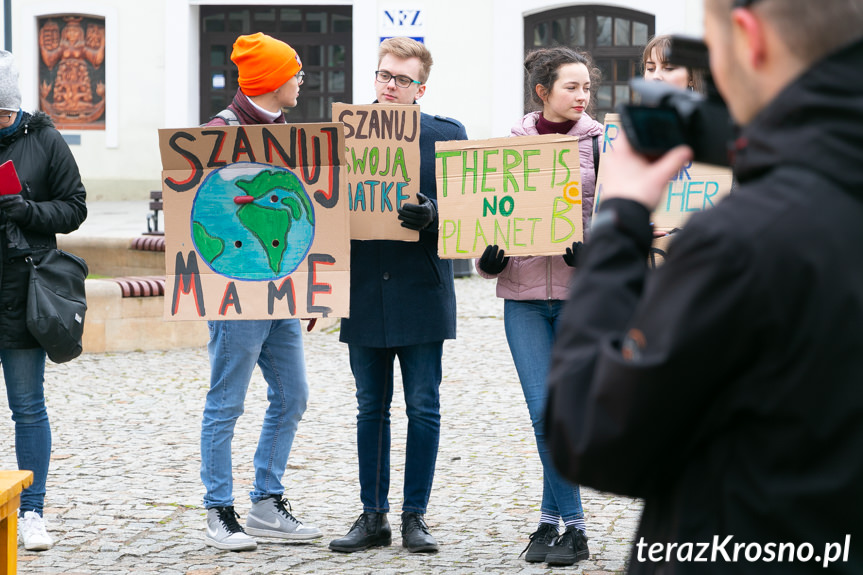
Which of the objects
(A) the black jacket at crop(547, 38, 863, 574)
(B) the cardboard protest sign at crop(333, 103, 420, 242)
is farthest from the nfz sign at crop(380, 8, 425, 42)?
(A) the black jacket at crop(547, 38, 863, 574)

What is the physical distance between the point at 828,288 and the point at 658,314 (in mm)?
202

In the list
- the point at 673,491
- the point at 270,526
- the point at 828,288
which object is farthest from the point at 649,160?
the point at 270,526

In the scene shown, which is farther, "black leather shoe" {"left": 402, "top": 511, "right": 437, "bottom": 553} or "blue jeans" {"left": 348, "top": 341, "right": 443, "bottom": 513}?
"blue jeans" {"left": 348, "top": 341, "right": 443, "bottom": 513}

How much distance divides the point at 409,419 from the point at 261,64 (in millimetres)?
1514

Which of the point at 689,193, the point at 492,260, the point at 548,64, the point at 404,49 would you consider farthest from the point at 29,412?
the point at 689,193

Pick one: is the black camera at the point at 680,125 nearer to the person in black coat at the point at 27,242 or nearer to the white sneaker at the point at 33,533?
the person in black coat at the point at 27,242

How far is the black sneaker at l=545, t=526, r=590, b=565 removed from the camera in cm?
429

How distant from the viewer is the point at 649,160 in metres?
1.64

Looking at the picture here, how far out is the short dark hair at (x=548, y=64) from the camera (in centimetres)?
445

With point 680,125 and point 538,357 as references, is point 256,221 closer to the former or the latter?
point 538,357

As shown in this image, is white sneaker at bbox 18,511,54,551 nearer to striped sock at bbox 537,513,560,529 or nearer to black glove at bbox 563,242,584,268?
striped sock at bbox 537,513,560,529

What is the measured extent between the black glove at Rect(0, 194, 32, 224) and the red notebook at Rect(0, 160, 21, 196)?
0.9 inches

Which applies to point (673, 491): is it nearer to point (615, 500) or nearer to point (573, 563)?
point (573, 563)

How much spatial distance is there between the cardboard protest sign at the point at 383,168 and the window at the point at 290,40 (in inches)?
745
